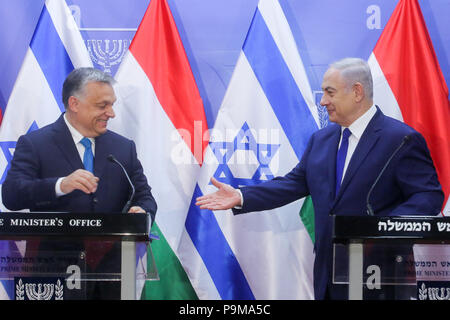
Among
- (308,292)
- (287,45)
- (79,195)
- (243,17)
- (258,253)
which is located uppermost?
(243,17)

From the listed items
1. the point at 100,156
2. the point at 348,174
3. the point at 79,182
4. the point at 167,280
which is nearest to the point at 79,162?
the point at 100,156

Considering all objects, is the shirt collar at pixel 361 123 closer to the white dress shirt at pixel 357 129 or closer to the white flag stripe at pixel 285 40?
the white dress shirt at pixel 357 129

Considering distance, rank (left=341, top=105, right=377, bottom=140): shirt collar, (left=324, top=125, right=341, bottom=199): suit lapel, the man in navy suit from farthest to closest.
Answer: (left=341, top=105, right=377, bottom=140): shirt collar → (left=324, top=125, right=341, bottom=199): suit lapel → the man in navy suit

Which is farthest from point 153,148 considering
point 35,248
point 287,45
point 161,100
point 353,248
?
point 353,248

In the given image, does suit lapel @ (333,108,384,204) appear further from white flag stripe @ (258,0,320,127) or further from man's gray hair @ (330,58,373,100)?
white flag stripe @ (258,0,320,127)

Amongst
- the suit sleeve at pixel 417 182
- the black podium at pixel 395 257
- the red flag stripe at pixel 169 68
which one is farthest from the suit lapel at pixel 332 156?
the black podium at pixel 395 257

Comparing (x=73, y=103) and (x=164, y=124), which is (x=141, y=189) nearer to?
(x=164, y=124)

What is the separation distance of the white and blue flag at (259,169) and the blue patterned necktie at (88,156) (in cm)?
72

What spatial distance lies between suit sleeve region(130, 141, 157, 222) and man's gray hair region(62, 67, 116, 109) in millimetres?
492

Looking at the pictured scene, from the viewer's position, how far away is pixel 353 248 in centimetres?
250

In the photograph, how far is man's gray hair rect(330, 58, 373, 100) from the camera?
394 cm

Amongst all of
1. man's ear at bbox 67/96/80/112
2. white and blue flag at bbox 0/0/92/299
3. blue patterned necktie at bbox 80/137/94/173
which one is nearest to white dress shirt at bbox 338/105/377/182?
blue patterned necktie at bbox 80/137/94/173

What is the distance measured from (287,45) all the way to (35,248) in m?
2.37

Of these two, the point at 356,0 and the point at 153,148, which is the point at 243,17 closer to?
the point at 356,0
